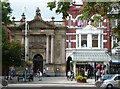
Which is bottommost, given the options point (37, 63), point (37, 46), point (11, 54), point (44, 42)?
point (37, 63)

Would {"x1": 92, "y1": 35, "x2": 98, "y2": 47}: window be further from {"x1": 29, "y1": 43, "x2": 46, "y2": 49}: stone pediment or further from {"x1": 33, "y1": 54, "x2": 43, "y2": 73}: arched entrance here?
{"x1": 33, "y1": 54, "x2": 43, "y2": 73}: arched entrance

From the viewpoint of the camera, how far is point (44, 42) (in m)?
64.6

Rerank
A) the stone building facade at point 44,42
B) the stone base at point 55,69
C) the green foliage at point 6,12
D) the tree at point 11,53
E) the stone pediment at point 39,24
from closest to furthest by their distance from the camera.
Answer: the green foliage at point 6,12 → the tree at point 11,53 → the stone base at point 55,69 → the stone building facade at point 44,42 → the stone pediment at point 39,24

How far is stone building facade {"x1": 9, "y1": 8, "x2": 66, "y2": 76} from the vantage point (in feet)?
208

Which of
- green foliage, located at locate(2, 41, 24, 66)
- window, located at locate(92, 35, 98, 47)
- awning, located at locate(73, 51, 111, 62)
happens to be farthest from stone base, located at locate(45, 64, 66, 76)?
green foliage, located at locate(2, 41, 24, 66)

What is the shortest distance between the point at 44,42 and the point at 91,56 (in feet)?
29.6

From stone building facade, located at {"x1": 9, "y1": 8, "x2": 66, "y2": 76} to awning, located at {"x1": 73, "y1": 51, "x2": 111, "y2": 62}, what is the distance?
3.78 metres

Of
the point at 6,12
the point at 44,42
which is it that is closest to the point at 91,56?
the point at 44,42

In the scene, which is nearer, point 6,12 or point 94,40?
point 6,12

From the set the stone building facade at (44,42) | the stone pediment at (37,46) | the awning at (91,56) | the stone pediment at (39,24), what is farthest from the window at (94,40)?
the stone pediment at (37,46)

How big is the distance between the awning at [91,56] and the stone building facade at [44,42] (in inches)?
149

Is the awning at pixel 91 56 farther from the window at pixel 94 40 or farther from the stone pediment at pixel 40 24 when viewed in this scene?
the stone pediment at pixel 40 24

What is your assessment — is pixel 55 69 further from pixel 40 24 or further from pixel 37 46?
pixel 40 24

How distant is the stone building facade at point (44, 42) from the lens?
63250 millimetres
